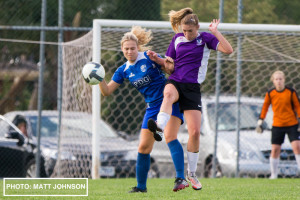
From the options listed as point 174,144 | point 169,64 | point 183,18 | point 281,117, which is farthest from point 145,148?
point 281,117

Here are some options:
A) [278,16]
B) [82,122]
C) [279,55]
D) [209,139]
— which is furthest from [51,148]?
[278,16]

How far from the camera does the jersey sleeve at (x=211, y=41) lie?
6688 mm

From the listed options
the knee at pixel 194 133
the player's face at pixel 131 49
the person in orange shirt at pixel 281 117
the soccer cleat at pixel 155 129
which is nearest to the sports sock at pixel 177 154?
the knee at pixel 194 133

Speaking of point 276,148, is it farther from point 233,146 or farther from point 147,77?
point 147,77

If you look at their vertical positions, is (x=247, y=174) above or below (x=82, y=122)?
below

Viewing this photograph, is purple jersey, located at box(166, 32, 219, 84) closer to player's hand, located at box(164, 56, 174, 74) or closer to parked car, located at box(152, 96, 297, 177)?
player's hand, located at box(164, 56, 174, 74)

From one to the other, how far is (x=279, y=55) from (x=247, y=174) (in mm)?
2119

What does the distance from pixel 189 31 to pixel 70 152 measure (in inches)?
192

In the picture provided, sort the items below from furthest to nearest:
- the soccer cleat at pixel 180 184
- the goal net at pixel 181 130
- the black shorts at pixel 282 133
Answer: the goal net at pixel 181 130 < the black shorts at pixel 282 133 < the soccer cleat at pixel 180 184

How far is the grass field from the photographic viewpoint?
6.53 m

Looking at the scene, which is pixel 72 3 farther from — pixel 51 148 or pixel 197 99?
pixel 197 99

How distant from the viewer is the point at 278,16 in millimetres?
14984

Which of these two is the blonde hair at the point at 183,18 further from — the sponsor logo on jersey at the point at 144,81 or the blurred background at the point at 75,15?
the blurred background at the point at 75,15

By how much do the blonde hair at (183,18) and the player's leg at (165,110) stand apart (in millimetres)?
670
